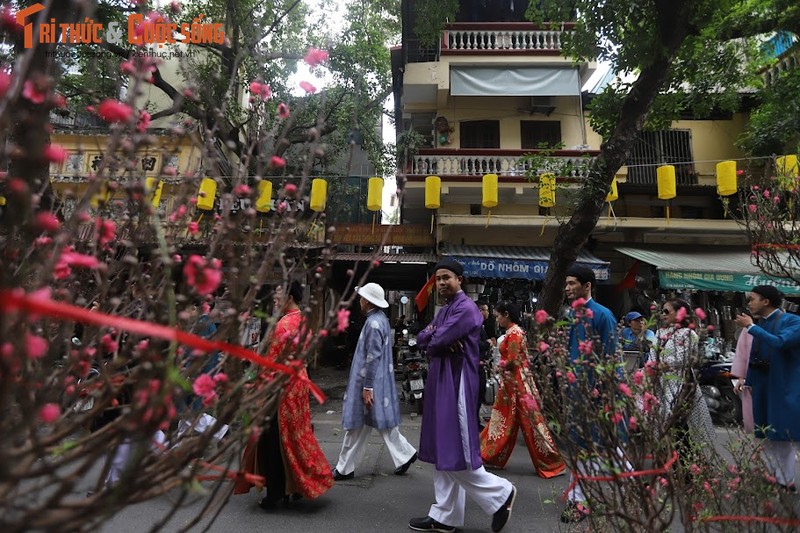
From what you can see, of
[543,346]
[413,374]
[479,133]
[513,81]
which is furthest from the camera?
[479,133]

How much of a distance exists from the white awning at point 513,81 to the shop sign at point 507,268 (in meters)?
4.19

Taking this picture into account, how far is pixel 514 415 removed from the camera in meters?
4.49

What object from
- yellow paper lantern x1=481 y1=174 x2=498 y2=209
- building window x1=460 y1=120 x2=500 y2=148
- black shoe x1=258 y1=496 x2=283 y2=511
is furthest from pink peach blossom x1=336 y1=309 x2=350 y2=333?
building window x1=460 y1=120 x2=500 y2=148

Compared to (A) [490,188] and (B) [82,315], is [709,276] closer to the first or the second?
(A) [490,188]

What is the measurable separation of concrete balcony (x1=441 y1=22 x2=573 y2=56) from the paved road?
10134 mm

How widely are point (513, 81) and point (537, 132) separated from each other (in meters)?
1.44

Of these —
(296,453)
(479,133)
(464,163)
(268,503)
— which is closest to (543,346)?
(296,453)

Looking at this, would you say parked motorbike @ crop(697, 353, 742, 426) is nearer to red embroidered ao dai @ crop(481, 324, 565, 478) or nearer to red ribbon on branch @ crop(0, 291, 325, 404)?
red embroidered ao dai @ crop(481, 324, 565, 478)

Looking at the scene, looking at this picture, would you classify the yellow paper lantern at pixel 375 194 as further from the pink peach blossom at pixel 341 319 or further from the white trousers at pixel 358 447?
the pink peach blossom at pixel 341 319

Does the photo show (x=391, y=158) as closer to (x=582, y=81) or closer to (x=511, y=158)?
(x=511, y=158)

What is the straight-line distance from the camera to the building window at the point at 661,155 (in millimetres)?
11328

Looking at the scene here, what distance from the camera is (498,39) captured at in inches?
461

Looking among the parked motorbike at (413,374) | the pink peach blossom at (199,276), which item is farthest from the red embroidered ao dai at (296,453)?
the parked motorbike at (413,374)

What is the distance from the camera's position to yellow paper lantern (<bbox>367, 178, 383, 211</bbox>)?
9.60 meters
